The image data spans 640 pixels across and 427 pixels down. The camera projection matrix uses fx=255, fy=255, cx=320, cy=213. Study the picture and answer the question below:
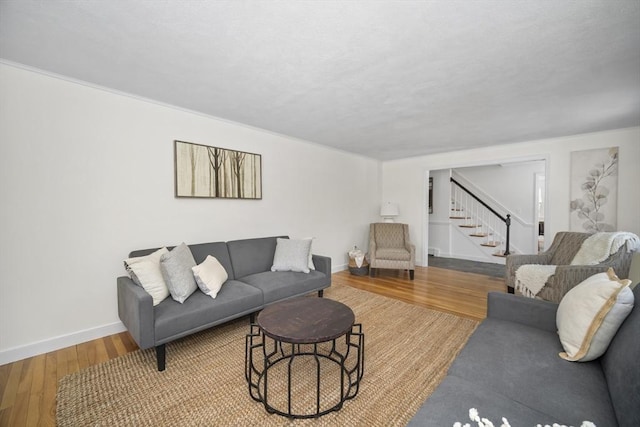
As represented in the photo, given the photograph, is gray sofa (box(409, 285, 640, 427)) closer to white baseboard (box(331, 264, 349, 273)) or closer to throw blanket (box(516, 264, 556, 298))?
throw blanket (box(516, 264, 556, 298))

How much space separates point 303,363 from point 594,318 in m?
1.78

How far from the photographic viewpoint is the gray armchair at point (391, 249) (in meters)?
4.35

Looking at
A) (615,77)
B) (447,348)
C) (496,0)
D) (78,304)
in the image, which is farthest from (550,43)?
(78,304)

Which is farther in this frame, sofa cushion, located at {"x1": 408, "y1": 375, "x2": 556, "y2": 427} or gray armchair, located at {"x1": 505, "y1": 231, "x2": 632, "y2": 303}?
gray armchair, located at {"x1": 505, "y1": 231, "x2": 632, "y2": 303}

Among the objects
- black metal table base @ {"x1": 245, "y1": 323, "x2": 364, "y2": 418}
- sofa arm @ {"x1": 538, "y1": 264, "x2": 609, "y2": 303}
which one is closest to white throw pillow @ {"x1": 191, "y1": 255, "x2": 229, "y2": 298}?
black metal table base @ {"x1": 245, "y1": 323, "x2": 364, "y2": 418}

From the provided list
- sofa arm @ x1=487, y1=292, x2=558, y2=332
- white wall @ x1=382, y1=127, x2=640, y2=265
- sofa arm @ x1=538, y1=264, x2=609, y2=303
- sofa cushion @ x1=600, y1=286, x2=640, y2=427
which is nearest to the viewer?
sofa cushion @ x1=600, y1=286, x2=640, y2=427

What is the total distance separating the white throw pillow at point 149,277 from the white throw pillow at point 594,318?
272cm

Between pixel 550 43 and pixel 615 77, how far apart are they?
40.9 inches

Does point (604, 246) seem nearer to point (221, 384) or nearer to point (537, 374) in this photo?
point (537, 374)

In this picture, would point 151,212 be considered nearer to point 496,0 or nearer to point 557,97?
point 496,0

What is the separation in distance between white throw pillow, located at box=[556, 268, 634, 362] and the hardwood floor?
1.63 m

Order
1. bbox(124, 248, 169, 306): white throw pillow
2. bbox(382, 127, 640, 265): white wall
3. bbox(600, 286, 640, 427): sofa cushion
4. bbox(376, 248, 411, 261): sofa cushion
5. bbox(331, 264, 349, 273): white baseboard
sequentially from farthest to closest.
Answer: bbox(331, 264, 349, 273): white baseboard, bbox(376, 248, 411, 261): sofa cushion, bbox(382, 127, 640, 265): white wall, bbox(124, 248, 169, 306): white throw pillow, bbox(600, 286, 640, 427): sofa cushion

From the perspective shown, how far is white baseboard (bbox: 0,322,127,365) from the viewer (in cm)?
201

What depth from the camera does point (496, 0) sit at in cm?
140
